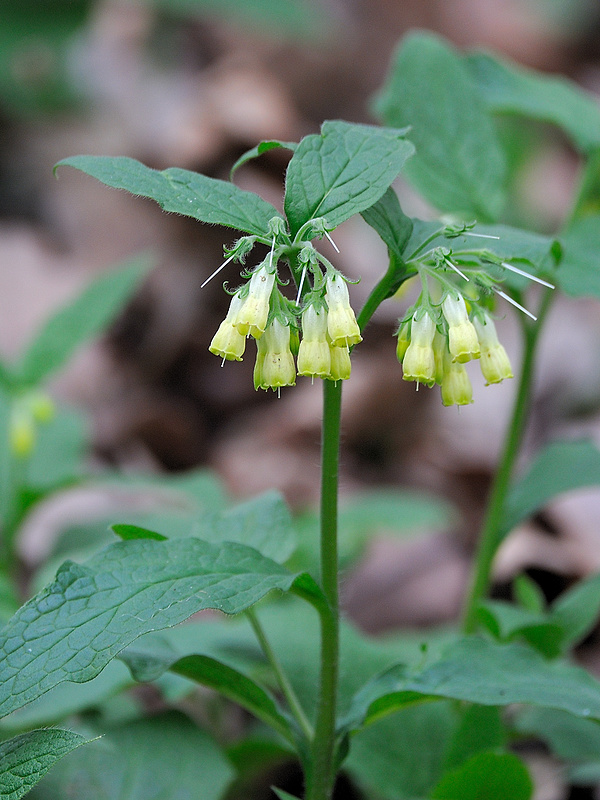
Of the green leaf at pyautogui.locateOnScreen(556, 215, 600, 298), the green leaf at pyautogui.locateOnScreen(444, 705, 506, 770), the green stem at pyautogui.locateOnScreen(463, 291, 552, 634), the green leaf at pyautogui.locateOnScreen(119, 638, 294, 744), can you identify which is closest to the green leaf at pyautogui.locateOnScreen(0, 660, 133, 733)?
the green leaf at pyautogui.locateOnScreen(119, 638, 294, 744)

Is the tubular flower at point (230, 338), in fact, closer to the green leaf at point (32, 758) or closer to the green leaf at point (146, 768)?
the green leaf at point (32, 758)

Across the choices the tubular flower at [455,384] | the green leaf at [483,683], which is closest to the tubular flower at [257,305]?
the tubular flower at [455,384]

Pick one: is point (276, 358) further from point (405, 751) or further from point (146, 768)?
point (405, 751)

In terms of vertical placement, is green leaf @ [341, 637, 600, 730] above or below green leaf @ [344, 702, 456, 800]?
above

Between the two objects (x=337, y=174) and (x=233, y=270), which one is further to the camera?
(x=233, y=270)

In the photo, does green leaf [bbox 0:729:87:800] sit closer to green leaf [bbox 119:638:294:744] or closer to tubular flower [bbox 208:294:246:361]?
green leaf [bbox 119:638:294:744]

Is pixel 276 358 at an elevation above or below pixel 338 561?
above

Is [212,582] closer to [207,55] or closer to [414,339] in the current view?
[414,339]

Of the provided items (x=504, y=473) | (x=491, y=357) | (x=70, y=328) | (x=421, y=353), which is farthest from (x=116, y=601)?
(x=70, y=328)
